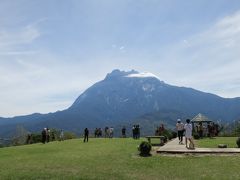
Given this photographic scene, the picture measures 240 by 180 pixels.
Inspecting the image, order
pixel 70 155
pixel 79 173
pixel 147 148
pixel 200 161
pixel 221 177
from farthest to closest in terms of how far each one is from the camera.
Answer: pixel 70 155 < pixel 147 148 < pixel 200 161 < pixel 79 173 < pixel 221 177

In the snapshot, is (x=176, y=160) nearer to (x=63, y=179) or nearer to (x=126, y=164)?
(x=126, y=164)

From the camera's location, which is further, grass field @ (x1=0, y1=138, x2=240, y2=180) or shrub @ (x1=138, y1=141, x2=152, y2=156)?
shrub @ (x1=138, y1=141, x2=152, y2=156)

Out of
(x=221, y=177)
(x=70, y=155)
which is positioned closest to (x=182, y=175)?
(x=221, y=177)

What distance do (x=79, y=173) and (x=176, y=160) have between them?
23.8ft

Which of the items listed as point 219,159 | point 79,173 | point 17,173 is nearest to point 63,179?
point 79,173

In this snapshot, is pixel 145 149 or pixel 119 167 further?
pixel 145 149

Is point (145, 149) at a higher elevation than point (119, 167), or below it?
higher

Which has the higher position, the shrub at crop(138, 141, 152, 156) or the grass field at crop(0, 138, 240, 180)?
the shrub at crop(138, 141, 152, 156)

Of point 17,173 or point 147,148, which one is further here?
point 147,148

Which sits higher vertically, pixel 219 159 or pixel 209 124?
pixel 209 124

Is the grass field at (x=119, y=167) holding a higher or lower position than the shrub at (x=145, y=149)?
lower

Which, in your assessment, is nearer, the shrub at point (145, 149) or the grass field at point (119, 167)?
the grass field at point (119, 167)

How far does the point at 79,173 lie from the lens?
25047mm

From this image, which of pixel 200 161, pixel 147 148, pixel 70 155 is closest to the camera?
pixel 200 161
